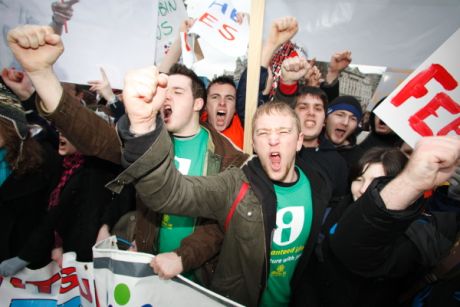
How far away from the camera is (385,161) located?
152 cm

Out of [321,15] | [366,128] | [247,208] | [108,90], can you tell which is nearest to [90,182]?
[108,90]

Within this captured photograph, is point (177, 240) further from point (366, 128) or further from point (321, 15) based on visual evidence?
point (366, 128)

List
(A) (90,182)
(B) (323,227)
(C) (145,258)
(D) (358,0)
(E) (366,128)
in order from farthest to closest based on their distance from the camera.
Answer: (E) (366,128), (A) (90,182), (D) (358,0), (B) (323,227), (C) (145,258)

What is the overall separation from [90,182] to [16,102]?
0.86m

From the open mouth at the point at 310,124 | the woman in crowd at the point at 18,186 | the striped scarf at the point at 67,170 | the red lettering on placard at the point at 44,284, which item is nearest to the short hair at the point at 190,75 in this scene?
the open mouth at the point at 310,124

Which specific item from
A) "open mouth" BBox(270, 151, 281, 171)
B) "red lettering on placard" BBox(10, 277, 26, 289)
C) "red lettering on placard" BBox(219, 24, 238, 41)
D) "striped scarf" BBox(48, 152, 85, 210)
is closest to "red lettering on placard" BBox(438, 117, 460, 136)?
"open mouth" BBox(270, 151, 281, 171)

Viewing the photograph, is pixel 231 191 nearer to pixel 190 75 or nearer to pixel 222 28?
pixel 190 75

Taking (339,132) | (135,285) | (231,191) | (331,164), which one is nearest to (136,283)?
(135,285)

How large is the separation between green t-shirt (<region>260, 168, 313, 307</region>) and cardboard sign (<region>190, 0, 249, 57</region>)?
1.28m

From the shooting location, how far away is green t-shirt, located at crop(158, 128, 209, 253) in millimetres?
1879

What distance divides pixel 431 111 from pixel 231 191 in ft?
4.19

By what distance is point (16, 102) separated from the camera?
2154mm

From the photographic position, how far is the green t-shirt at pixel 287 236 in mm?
1577

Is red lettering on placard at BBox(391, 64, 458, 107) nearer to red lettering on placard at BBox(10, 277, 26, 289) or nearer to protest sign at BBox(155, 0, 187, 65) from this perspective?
protest sign at BBox(155, 0, 187, 65)
